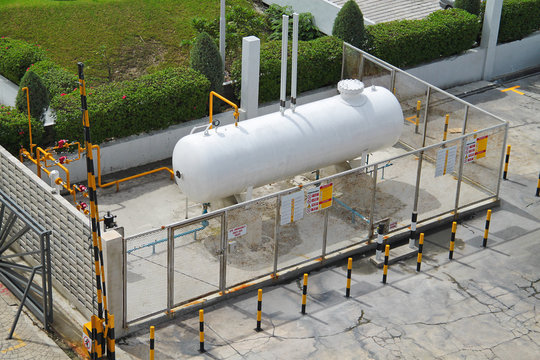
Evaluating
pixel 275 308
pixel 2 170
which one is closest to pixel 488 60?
pixel 275 308

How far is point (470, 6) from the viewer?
2905 cm

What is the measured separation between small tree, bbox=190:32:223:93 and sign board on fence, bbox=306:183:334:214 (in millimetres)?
7030

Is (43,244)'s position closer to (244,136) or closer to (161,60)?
(244,136)

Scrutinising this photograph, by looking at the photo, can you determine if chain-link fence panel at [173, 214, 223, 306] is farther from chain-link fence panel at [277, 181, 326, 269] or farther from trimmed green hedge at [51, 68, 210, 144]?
trimmed green hedge at [51, 68, 210, 144]

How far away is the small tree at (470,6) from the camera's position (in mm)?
29016

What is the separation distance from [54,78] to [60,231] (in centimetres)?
778

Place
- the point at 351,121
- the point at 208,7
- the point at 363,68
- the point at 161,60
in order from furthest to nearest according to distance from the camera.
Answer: the point at 208,7 < the point at 161,60 < the point at 363,68 < the point at 351,121

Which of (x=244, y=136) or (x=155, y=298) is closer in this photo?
(x=155, y=298)

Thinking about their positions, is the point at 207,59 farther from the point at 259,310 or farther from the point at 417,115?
the point at 259,310

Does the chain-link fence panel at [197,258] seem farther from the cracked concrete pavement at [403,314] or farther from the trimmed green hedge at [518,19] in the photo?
the trimmed green hedge at [518,19]

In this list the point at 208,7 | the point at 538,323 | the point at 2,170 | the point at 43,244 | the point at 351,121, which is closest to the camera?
the point at 43,244

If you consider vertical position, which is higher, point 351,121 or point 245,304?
point 351,121

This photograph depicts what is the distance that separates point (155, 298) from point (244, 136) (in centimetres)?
470

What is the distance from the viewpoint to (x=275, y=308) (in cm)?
1780
